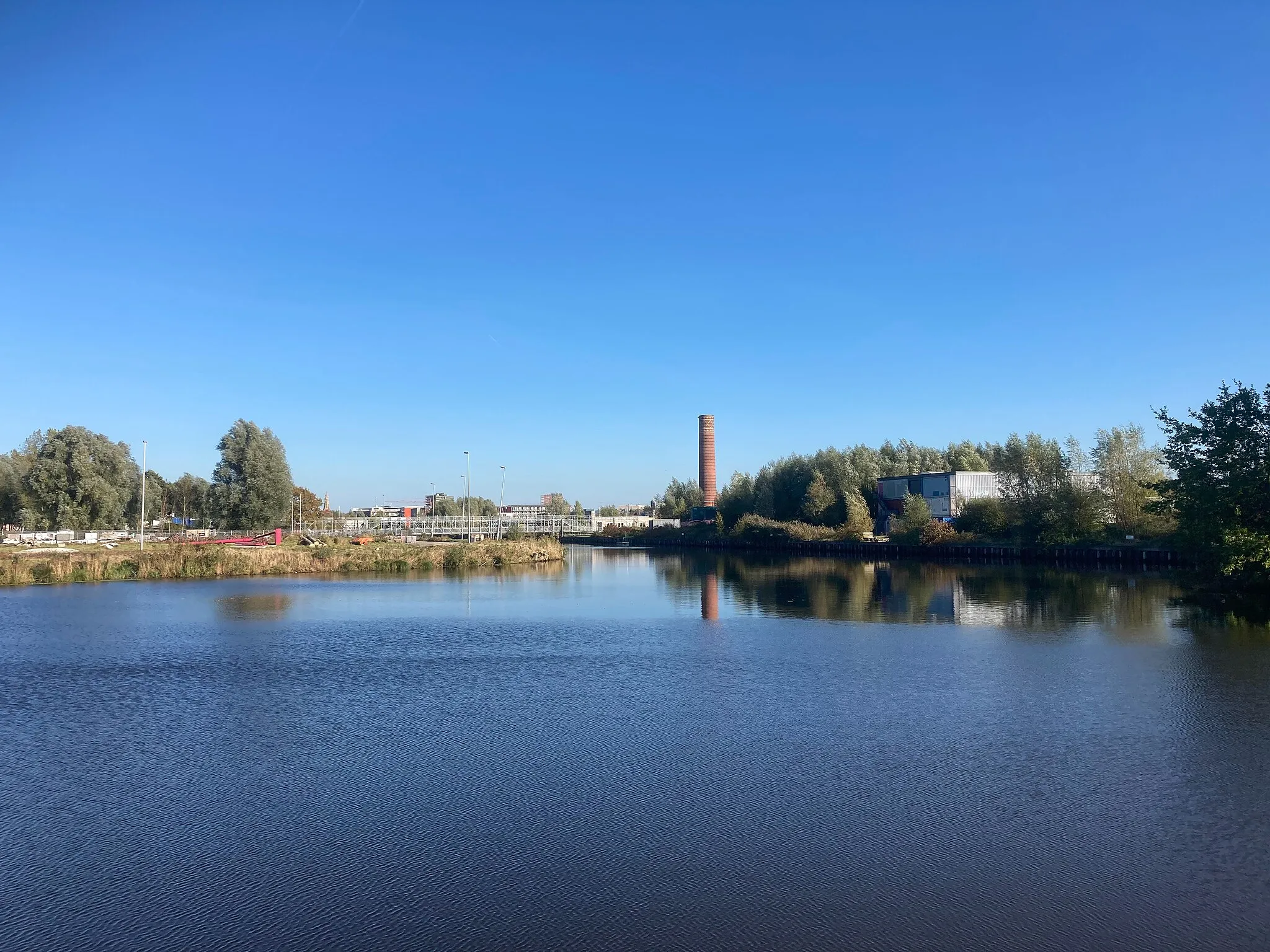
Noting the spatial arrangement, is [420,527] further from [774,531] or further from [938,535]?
[938,535]

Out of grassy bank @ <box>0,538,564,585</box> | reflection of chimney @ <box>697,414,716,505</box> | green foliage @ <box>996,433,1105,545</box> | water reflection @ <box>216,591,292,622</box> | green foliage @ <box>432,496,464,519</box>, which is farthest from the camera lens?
green foliage @ <box>432,496,464,519</box>

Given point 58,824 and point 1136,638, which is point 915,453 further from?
point 58,824

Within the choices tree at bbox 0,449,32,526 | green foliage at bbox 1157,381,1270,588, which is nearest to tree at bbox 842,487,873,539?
green foliage at bbox 1157,381,1270,588

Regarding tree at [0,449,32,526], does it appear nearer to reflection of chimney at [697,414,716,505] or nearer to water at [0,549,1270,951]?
water at [0,549,1270,951]

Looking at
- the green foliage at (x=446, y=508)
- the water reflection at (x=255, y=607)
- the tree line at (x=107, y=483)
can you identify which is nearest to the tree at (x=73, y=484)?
the tree line at (x=107, y=483)

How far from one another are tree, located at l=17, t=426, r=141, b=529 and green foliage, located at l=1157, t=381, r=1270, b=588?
5925 centimetres

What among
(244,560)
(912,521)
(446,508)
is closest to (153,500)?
(244,560)

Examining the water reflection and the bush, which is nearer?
the water reflection

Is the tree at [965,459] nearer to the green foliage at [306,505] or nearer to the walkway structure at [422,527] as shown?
the walkway structure at [422,527]

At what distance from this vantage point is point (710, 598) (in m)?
33.1

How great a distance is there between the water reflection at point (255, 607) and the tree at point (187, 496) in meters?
69.9

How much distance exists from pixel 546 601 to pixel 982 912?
26.4 meters

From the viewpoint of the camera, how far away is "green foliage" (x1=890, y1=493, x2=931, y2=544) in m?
64.2

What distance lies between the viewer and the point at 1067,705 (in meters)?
13.6
